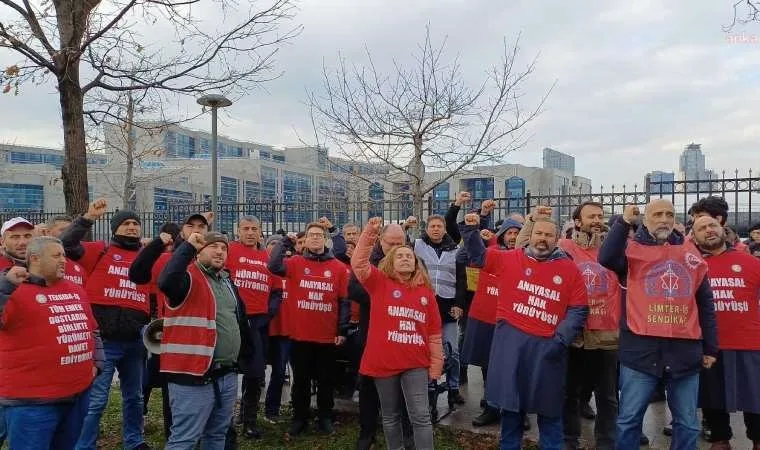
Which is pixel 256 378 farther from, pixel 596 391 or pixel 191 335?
pixel 596 391

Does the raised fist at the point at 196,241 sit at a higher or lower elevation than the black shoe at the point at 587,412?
higher

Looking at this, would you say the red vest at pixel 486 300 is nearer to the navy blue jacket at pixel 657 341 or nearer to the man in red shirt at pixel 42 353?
the navy blue jacket at pixel 657 341

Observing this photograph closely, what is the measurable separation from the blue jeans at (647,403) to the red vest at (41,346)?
374 centimetres

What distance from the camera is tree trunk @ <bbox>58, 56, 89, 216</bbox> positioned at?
654cm

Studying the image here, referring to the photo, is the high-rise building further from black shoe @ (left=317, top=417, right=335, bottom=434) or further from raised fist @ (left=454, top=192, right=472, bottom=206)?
black shoe @ (left=317, top=417, right=335, bottom=434)

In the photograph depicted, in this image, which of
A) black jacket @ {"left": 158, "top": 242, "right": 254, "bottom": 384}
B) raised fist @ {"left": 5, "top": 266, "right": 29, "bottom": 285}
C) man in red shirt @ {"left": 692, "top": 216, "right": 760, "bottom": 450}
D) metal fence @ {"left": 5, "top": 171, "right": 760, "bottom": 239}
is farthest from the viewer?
metal fence @ {"left": 5, "top": 171, "right": 760, "bottom": 239}

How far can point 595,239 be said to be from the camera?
4.93m

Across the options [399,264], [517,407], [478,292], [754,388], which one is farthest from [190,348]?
[754,388]

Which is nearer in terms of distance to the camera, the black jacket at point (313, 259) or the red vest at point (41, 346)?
the red vest at point (41, 346)

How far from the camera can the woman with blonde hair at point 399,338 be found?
4328mm

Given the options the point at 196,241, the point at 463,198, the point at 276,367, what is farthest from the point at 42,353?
the point at 463,198

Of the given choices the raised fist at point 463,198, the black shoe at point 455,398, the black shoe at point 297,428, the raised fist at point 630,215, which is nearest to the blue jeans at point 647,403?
the raised fist at point 630,215

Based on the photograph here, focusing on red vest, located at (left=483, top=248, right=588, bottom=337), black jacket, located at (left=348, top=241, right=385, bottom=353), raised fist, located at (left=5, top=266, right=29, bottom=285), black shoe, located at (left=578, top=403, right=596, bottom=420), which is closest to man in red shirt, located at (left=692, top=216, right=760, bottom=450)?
red vest, located at (left=483, top=248, right=588, bottom=337)

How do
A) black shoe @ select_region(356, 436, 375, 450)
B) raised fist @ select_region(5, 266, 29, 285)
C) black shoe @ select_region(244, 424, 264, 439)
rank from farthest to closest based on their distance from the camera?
1. black shoe @ select_region(244, 424, 264, 439)
2. black shoe @ select_region(356, 436, 375, 450)
3. raised fist @ select_region(5, 266, 29, 285)
